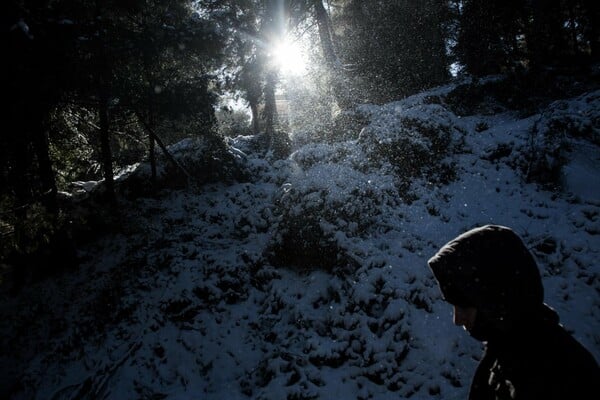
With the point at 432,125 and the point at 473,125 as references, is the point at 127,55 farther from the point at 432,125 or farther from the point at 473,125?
the point at 473,125

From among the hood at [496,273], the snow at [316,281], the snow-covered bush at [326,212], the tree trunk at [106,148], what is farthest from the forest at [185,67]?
the hood at [496,273]

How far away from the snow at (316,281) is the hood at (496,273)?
4.66 m

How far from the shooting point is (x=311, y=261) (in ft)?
27.5

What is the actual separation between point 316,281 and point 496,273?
251 inches

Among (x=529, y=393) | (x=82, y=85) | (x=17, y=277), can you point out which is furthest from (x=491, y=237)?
(x=17, y=277)

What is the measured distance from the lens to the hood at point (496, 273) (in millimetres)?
1694

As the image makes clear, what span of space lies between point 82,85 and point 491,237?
9.84m

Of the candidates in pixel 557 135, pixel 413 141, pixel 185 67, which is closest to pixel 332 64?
pixel 185 67

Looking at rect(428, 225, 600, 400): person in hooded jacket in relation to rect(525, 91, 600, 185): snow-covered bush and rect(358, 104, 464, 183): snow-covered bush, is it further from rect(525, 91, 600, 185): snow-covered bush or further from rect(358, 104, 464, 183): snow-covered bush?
rect(525, 91, 600, 185): snow-covered bush

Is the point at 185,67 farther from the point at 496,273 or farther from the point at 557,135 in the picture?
the point at 496,273

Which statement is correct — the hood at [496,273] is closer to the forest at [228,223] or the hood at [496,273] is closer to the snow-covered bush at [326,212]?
the forest at [228,223]

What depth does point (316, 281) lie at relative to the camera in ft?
25.8

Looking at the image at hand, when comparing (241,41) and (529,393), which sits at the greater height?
(241,41)

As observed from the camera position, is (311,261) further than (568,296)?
Yes
